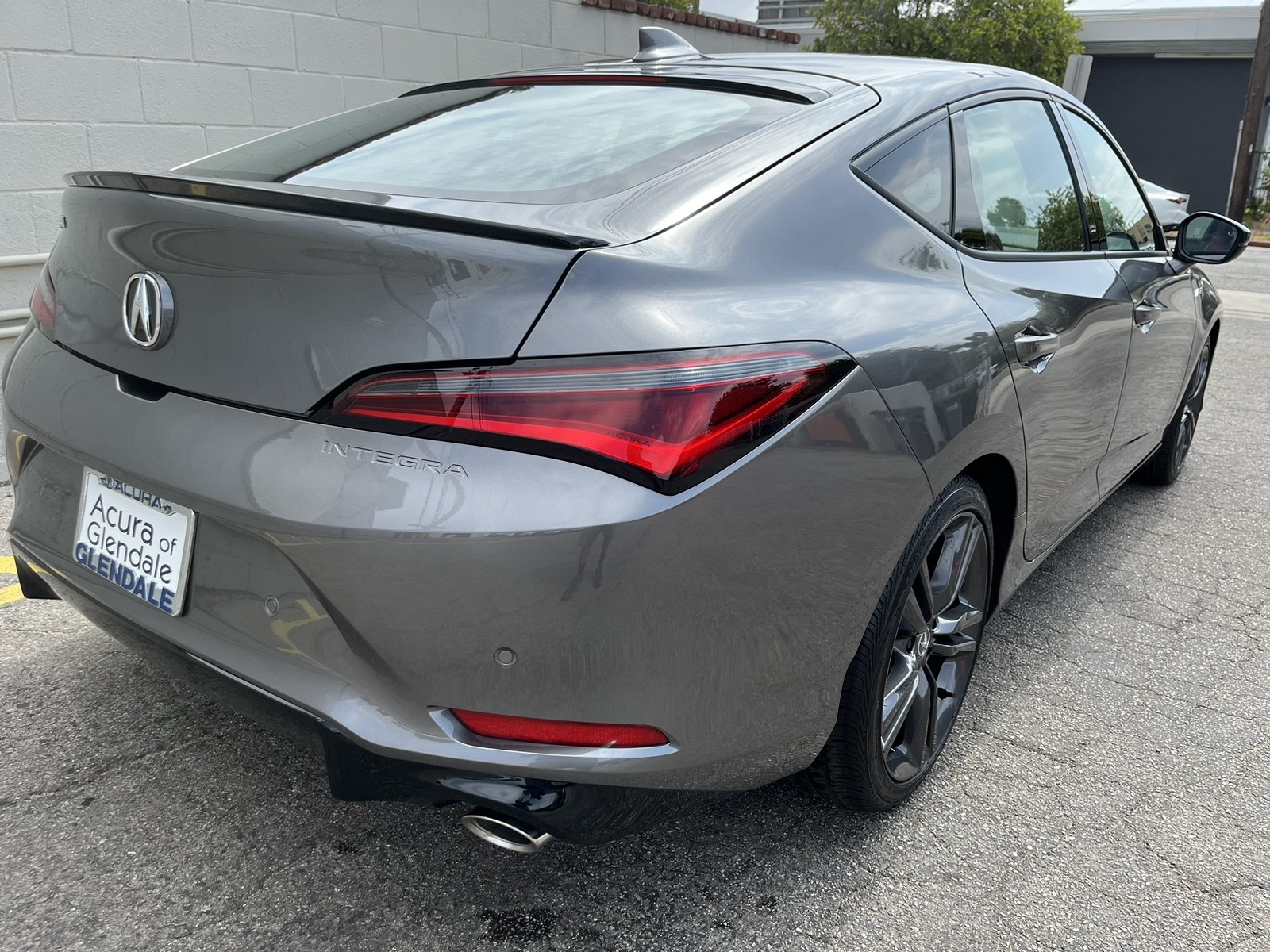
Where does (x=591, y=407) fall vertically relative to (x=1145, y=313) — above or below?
above

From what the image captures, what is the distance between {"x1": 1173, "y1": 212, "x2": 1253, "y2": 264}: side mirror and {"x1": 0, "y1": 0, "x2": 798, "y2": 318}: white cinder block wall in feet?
13.6

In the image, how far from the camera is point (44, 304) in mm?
1993

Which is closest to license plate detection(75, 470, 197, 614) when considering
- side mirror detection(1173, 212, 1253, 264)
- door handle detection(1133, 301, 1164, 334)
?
door handle detection(1133, 301, 1164, 334)

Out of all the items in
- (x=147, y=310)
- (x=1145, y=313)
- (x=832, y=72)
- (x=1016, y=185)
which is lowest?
(x=1145, y=313)

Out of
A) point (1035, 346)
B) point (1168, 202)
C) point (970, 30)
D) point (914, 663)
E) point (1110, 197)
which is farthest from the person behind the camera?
point (970, 30)

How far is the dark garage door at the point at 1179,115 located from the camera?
24141 mm

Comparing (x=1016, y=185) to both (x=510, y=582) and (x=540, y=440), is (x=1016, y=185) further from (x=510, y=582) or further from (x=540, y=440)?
(x=510, y=582)

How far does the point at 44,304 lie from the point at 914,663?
1.85m

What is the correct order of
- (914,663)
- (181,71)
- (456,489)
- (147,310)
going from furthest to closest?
(181,71) → (914,663) → (147,310) → (456,489)

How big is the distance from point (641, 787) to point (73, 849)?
3.76ft

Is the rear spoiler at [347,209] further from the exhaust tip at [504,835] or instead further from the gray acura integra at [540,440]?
the exhaust tip at [504,835]

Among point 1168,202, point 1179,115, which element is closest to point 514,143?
point 1168,202

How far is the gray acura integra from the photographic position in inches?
56.7

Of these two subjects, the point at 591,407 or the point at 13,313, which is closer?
the point at 591,407
